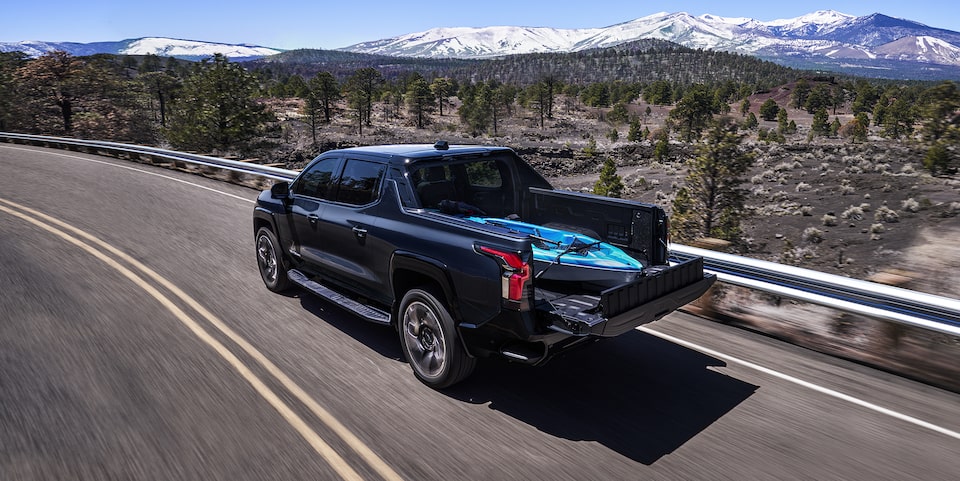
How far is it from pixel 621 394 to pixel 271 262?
4632mm

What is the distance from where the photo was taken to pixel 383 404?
4.75 meters

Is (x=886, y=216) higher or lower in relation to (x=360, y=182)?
lower

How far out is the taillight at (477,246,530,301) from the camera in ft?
14.0

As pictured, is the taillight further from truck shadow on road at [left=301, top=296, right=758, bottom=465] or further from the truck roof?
the truck roof

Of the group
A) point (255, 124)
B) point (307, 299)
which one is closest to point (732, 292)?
point (307, 299)

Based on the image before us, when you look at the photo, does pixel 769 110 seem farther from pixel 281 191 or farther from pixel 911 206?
pixel 281 191

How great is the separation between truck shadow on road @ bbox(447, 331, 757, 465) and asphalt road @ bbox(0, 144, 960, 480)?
0.02 meters

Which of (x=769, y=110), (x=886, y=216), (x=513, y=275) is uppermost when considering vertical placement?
(x=769, y=110)

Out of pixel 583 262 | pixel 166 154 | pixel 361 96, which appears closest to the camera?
pixel 583 262

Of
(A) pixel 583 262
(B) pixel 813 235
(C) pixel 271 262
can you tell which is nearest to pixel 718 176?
(B) pixel 813 235

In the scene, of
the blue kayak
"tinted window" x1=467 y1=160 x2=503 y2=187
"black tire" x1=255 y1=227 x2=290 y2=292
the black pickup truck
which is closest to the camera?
the black pickup truck

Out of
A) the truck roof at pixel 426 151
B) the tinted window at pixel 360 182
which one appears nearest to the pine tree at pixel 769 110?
the truck roof at pixel 426 151

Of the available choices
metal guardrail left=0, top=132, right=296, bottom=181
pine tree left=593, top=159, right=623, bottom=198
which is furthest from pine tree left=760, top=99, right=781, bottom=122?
metal guardrail left=0, top=132, right=296, bottom=181

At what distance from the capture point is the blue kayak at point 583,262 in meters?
5.17
